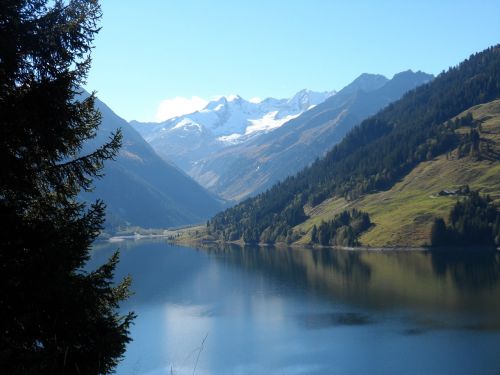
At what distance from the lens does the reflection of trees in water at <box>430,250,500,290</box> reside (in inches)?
5094

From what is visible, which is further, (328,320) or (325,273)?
(325,273)

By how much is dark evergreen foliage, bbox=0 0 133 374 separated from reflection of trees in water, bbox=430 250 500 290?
121609 mm

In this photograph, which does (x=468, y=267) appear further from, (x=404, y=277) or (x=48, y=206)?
(x=48, y=206)

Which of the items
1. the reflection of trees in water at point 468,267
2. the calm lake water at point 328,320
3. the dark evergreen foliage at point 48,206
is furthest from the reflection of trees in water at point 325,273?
the dark evergreen foliage at point 48,206

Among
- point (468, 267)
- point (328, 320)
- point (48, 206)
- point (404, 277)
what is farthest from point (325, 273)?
point (48, 206)

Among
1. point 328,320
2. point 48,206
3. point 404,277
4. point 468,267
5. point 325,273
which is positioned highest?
point 48,206

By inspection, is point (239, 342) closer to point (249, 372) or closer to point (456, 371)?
point (249, 372)

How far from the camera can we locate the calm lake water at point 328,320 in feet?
257

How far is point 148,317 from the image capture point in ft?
388

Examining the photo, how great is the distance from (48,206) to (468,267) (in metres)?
154

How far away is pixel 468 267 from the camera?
154m

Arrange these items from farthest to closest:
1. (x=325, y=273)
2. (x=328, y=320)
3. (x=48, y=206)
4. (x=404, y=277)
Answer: (x=325, y=273) → (x=404, y=277) → (x=328, y=320) → (x=48, y=206)

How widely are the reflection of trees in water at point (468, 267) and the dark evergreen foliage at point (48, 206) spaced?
122 meters

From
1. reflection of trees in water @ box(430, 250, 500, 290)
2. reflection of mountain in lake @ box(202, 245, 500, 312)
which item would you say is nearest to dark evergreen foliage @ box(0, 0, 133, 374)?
reflection of mountain in lake @ box(202, 245, 500, 312)
